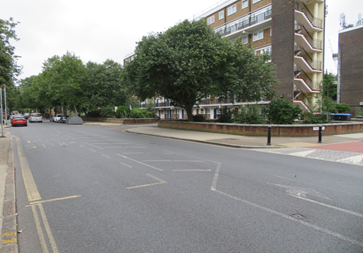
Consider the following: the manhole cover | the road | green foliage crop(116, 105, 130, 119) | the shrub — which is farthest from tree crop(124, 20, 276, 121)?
green foliage crop(116, 105, 130, 119)

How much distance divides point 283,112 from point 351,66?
37493 millimetres

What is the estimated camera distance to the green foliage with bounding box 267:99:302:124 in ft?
57.7

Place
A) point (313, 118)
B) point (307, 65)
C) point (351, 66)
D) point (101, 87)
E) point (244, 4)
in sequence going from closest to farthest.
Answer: point (313, 118)
point (307, 65)
point (244, 4)
point (101, 87)
point (351, 66)

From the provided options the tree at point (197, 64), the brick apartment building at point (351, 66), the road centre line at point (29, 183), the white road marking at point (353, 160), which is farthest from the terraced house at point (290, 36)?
the road centre line at point (29, 183)

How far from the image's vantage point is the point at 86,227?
11.8 ft

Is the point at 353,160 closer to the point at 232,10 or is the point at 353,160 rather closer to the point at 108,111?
the point at 232,10

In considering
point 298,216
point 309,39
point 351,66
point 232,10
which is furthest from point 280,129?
point 351,66

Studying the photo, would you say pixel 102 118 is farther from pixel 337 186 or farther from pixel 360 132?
pixel 337 186

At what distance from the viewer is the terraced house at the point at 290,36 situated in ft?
101

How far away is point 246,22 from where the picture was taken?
121 feet

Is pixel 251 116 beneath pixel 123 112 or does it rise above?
beneath

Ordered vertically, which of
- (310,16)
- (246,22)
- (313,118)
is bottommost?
(313,118)

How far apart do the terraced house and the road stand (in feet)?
76.6

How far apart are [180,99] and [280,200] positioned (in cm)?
1972
